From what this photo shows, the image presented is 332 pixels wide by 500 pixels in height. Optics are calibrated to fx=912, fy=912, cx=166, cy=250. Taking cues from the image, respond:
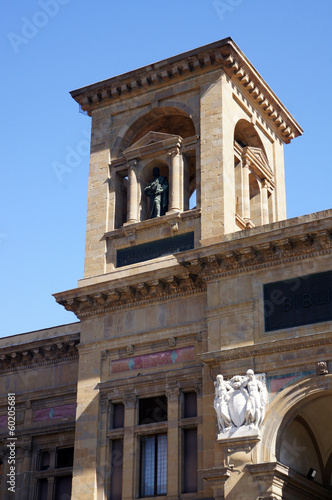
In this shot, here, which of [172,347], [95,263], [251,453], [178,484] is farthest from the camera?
[95,263]

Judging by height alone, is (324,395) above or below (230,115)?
below

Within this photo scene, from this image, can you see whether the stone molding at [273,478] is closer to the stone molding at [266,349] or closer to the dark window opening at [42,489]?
the stone molding at [266,349]

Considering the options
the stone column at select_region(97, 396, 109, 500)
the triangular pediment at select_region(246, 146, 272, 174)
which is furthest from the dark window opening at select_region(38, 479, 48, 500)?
the triangular pediment at select_region(246, 146, 272, 174)

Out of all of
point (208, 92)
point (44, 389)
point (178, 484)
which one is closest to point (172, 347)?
point (178, 484)

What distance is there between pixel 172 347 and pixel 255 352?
350 centimetres

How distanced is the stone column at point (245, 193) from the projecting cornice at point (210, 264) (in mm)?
4656

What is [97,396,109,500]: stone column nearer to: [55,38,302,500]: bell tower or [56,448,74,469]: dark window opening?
[55,38,302,500]: bell tower

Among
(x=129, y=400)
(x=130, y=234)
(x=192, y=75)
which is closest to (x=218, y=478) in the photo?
(x=129, y=400)

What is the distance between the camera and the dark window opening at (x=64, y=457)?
32.9m

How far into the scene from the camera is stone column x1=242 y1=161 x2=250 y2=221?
33.2 meters

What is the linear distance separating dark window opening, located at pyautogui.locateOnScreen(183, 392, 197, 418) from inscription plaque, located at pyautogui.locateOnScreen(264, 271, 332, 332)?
3.49 metres

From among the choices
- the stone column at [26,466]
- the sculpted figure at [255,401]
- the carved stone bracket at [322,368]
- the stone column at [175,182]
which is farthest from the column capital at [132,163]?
the carved stone bracket at [322,368]

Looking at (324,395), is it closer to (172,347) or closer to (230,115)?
(172,347)

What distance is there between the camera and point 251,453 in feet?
83.1
